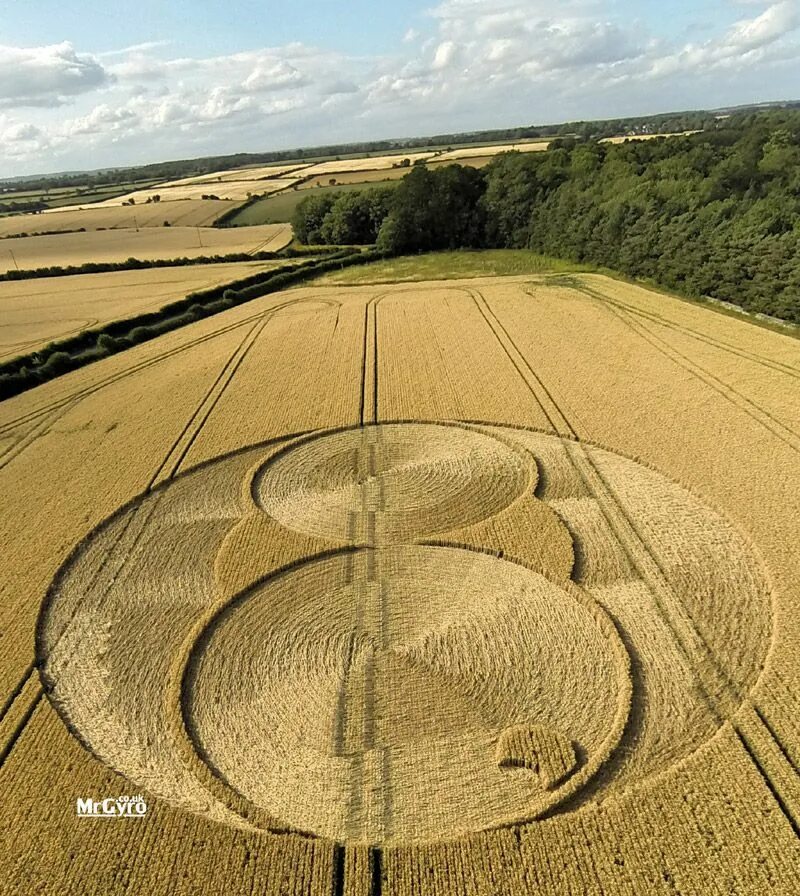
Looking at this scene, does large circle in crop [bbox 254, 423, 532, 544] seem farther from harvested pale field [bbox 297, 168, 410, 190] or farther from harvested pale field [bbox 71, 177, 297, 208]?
harvested pale field [bbox 71, 177, 297, 208]

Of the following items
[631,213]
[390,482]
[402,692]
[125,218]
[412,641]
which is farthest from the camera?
[125,218]

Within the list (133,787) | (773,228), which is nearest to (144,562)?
(133,787)

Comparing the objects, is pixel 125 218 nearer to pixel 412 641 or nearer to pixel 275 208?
pixel 275 208

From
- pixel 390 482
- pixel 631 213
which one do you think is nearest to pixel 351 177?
pixel 631 213

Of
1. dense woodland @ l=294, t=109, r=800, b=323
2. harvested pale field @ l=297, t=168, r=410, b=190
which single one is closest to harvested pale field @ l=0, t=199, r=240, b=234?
harvested pale field @ l=297, t=168, r=410, b=190

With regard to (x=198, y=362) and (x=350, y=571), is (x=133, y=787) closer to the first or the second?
(x=350, y=571)

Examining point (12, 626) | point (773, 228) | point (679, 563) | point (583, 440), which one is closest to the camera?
point (12, 626)
